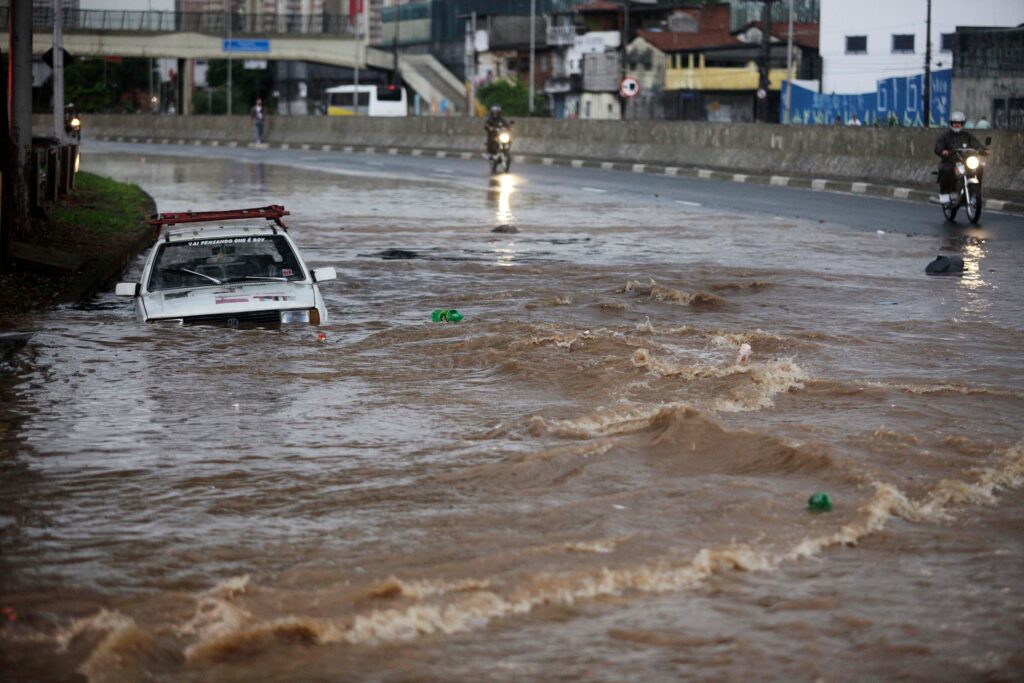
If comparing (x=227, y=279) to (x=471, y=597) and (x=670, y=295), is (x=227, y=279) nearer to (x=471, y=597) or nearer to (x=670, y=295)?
(x=670, y=295)

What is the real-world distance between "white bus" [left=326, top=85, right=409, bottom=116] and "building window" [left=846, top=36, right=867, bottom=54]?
26187mm

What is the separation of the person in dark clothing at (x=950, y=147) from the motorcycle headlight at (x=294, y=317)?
1318cm

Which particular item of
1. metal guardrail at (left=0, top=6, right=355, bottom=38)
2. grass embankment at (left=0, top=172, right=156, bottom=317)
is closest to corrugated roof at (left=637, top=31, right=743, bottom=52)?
metal guardrail at (left=0, top=6, right=355, bottom=38)

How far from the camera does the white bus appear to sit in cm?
9100

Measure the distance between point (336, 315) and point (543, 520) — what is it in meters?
7.11

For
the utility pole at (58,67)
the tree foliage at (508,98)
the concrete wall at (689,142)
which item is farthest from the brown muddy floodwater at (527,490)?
the tree foliage at (508,98)

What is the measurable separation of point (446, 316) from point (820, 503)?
21.4 feet

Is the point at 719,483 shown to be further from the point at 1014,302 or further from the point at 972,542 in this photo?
the point at 1014,302

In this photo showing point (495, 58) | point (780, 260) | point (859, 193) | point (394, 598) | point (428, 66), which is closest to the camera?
point (394, 598)

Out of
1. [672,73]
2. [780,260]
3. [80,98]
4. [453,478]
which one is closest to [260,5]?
[80,98]

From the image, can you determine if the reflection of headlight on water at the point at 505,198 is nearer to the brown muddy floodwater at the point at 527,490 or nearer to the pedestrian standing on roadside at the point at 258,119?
the brown muddy floodwater at the point at 527,490

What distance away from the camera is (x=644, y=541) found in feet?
20.9

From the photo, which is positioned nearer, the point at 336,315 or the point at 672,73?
the point at 336,315

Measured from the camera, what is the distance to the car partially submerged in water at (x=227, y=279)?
1145 cm
